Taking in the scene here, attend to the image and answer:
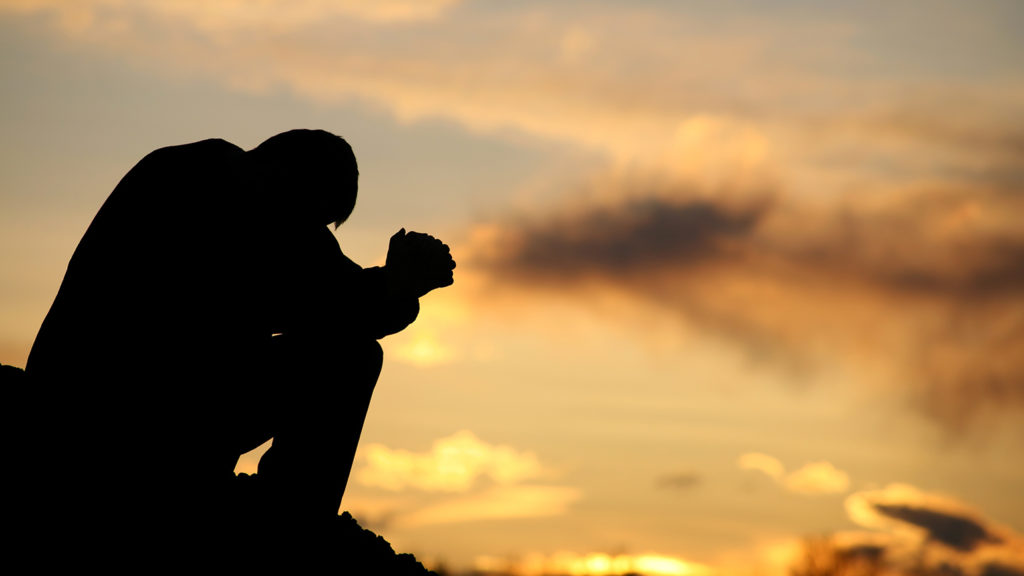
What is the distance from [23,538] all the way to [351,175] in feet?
7.52

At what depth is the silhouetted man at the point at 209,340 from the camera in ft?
16.2

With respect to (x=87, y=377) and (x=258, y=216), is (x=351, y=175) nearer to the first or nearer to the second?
(x=258, y=216)

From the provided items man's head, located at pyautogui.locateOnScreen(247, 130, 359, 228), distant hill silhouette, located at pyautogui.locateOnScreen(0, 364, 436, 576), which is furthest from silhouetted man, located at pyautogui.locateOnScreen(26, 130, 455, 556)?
distant hill silhouette, located at pyautogui.locateOnScreen(0, 364, 436, 576)

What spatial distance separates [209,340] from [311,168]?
3.30 feet

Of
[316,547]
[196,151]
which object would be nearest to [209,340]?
[196,151]

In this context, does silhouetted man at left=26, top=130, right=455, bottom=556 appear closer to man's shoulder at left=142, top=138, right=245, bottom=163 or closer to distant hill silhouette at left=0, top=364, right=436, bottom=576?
man's shoulder at left=142, top=138, right=245, bottom=163

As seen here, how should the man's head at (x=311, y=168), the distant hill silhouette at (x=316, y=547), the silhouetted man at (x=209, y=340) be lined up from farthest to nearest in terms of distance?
the man's head at (x=311, y=168)
the distant hill silhouette at (x=316, y=547)
the silhouetted man at (x=209, y=340)

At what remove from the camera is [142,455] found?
501 cm

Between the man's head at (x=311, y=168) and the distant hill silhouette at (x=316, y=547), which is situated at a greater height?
the man's head at (x=311, y=168)

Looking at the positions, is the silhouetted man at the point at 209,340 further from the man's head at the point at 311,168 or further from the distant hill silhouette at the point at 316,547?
the distant hill silhouette at the point at 316,547

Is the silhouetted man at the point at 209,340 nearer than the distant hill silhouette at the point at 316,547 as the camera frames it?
Yes

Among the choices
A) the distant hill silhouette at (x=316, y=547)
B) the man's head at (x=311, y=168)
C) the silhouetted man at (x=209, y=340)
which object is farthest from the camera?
the man's head at (x=311, y=168)

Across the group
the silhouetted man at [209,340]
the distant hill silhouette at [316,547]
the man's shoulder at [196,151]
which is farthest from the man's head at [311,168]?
the distant hill silhouette at [316,547]

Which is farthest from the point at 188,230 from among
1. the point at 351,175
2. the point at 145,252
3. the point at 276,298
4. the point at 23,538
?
the point at 23,538
